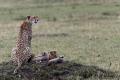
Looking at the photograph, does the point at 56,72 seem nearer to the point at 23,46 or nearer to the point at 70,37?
the point at 23,46

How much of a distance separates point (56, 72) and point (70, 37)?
9.01 metres

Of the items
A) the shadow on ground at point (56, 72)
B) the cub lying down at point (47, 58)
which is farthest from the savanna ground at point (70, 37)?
the cub lying down at point (47, 58)

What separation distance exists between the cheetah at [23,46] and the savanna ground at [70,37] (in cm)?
28

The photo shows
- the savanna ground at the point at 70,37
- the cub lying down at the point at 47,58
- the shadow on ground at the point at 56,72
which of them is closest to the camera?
the shadow on ground at the point at 56,72

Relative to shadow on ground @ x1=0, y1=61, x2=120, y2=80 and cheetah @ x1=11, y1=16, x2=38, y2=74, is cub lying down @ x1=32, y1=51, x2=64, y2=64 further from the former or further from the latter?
cheetah @ x1=11, y1=16, x2=38, y2=74

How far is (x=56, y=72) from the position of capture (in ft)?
36.8

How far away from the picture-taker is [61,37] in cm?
2012

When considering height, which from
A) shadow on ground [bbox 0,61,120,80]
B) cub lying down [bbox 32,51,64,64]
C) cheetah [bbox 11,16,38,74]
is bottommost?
shadow on ground [bbox 0,61,120,80]

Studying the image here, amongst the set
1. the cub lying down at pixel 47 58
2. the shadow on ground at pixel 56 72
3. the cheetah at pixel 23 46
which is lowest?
the shadow on ground at pixel 56 72

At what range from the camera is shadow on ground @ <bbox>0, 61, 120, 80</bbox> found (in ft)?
35.8

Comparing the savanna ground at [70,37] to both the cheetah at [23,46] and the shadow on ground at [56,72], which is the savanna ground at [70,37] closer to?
the shadow on ground at [56,72]

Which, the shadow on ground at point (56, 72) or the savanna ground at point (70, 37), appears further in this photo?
the savanna ground at point (70, 37)

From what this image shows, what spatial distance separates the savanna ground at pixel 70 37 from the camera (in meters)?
11.3

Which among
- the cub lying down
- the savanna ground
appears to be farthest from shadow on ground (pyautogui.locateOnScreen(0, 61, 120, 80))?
the cub lying down
